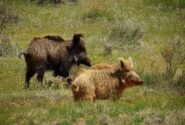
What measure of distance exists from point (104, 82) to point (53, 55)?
4580 mm

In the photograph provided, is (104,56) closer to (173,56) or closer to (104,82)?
(173,56)

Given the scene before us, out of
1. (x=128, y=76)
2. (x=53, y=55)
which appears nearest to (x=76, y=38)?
(x=53, y=55)

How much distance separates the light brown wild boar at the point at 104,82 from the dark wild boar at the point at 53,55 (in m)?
3.88

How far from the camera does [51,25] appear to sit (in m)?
27.2

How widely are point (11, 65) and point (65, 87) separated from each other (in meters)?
→ 4.22

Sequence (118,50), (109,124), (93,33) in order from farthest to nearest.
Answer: (93,33) → (118,50) → (109,124)

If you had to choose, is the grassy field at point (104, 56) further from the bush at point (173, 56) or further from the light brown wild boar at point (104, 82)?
the light brown wild boar at point (104, 82)

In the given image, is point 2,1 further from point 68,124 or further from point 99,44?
point 68,124

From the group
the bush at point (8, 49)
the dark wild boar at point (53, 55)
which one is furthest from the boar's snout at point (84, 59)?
the bush at point (8, 49)

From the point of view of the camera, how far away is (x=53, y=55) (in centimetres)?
1719

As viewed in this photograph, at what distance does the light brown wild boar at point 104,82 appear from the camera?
12.4 m

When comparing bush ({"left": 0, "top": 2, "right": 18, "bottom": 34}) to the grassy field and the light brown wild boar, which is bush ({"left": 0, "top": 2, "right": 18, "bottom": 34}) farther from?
the light brown wild boar

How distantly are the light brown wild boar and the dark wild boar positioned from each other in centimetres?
388

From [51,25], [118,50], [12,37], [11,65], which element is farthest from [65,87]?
[51,25]
